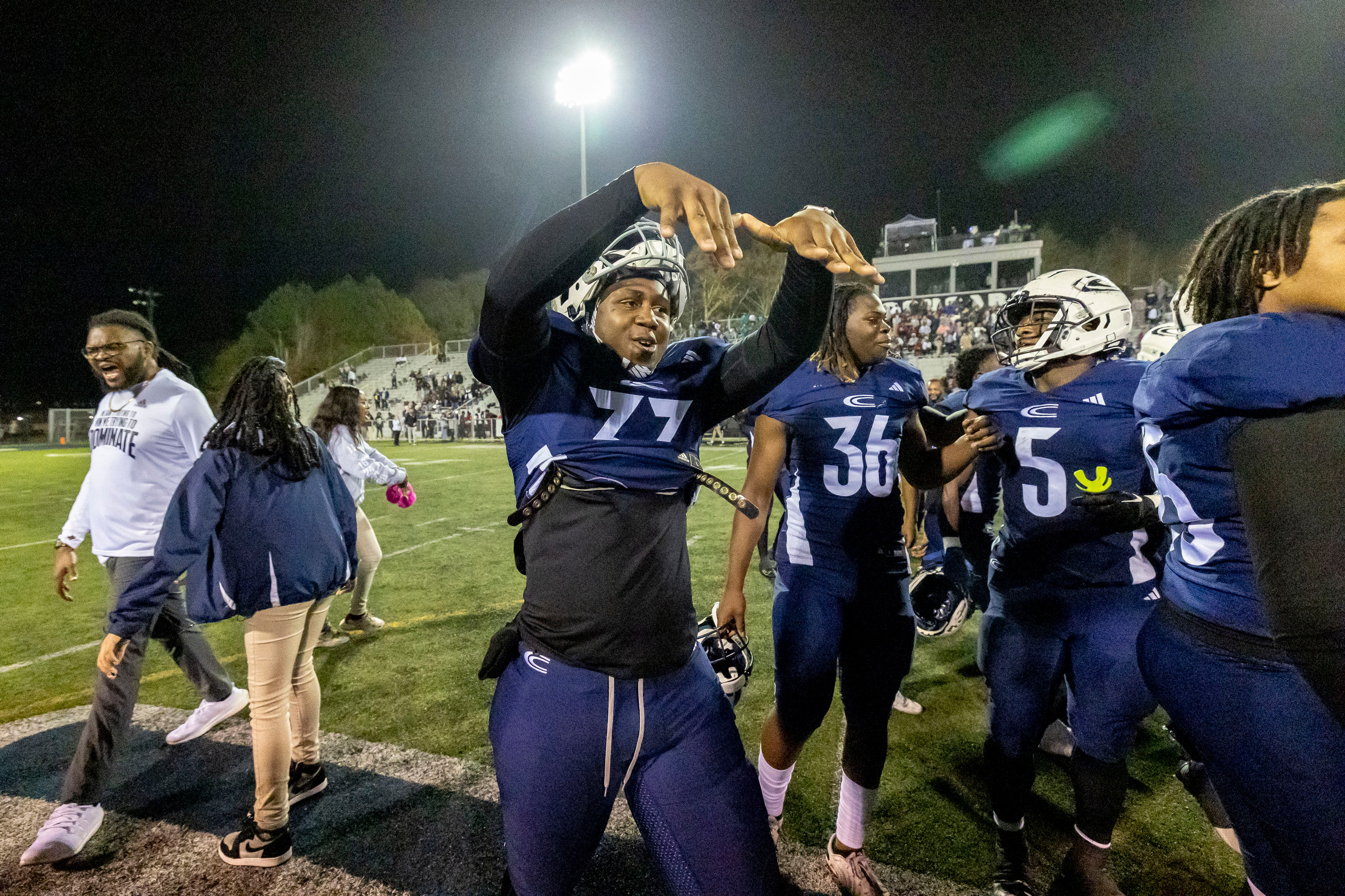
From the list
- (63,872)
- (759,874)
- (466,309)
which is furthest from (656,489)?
(466,309)

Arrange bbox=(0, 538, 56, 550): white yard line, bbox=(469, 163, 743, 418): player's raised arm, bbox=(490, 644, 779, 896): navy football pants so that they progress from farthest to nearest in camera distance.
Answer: bbox=(0, 538, 56, 550): white yard line
bbox=(490, 644, 779, 896): navy football pants
bbox=(469, 163, 743, 418): player's raised arm

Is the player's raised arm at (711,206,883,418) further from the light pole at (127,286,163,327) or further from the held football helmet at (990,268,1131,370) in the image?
the light pole at (127,286,163,327)

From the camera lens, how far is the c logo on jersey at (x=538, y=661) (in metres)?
1.71

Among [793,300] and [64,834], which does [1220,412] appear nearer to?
[793,300]

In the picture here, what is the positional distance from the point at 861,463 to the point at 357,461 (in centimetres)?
446

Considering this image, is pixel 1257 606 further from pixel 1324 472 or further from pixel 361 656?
pixel 361 656

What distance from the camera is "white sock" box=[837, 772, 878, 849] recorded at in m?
2.74

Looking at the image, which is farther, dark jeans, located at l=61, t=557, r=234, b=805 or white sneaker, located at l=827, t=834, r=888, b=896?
dark jeans, located at l=61, t=557, r=234, b=805

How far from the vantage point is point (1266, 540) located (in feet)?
4.42

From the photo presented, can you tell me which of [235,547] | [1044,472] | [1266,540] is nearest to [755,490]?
[1044,472]

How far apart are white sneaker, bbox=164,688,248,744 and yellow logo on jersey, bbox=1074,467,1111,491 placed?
15.9ft

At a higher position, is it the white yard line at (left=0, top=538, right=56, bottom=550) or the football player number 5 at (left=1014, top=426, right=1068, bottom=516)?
the football player number 5 at (left=1014, top=426, right=1068, bottom=516)

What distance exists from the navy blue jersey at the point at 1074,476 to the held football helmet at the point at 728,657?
4.07ft

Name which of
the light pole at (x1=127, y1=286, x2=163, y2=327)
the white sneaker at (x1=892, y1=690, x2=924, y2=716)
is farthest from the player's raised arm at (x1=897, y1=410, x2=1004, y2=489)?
the light pole at (x1=127, y1=286, x2=163, y2=327)
